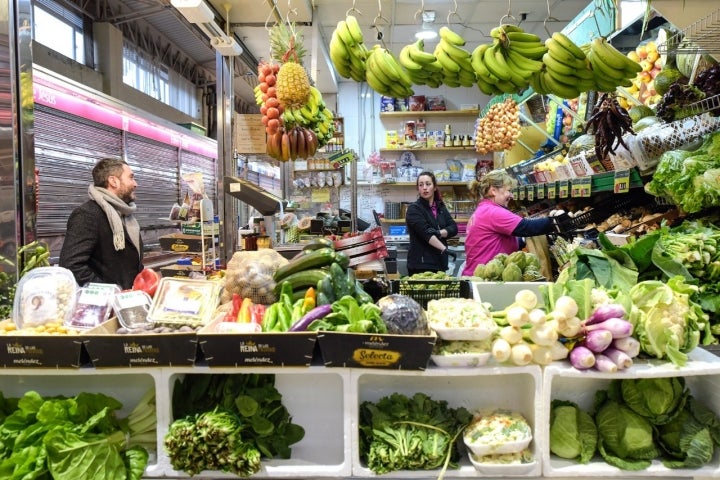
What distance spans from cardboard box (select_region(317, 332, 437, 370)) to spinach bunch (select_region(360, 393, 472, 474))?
23cm

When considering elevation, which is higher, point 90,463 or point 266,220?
point 266,220

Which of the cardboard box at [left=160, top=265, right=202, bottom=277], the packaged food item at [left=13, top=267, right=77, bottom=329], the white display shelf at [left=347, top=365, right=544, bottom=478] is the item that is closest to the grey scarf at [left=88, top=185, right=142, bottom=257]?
the cardboard box at [left=160, top=265, right=202, bottom=277]

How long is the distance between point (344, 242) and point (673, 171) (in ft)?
6.16

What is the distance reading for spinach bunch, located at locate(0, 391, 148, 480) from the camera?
1.53 meters

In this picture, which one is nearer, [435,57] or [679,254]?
[679,254]

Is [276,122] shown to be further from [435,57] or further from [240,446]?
[240,446]

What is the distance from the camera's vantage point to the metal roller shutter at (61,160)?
4.47m

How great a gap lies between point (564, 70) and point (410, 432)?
2.05 meters

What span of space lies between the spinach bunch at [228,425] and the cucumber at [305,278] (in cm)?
40

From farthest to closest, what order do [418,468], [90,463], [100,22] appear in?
[100,22] → [418,468] → [90,463]

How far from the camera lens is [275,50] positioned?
3.95 metres

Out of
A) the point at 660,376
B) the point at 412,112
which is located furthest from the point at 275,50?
the point at 412,112

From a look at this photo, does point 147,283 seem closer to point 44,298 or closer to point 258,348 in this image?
point 44,298

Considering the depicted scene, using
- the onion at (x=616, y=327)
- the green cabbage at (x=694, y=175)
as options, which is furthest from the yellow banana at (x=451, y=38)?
the onion at (x=616, y=327)
